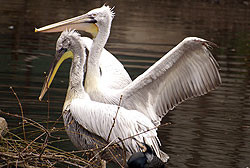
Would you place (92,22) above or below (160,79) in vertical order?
above

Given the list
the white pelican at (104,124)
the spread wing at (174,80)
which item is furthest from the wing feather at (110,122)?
the spread wing at (174,80)

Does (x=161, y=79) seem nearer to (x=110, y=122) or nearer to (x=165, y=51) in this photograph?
(x=110, y=122)

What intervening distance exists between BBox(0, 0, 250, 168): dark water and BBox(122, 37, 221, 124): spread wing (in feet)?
1.61

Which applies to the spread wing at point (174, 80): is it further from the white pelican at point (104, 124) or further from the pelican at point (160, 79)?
the white pelican at point (104, 124)

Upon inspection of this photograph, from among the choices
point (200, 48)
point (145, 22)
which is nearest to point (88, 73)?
point (200, 48)

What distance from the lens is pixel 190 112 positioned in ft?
24.5

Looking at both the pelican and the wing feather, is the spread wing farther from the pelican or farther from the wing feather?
the wing feather

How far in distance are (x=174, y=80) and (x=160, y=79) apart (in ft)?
0.62

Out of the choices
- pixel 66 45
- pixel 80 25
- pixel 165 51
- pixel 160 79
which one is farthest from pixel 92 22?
pixel 165 51

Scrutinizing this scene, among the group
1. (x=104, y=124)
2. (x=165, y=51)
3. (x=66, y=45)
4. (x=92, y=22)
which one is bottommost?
(x=165, y=51)

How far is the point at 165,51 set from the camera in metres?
11.9

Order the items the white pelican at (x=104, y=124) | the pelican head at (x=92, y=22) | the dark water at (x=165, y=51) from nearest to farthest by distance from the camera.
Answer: the white pelican at (x=104, y=124) < the pelican head at (x=92, y=22) < the dark water at (x=165, y=51)

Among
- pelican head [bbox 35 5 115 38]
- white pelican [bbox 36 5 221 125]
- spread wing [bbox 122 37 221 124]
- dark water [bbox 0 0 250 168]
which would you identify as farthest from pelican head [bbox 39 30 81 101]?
dark water [bbox 0 0 250 168]

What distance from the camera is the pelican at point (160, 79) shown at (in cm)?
558
